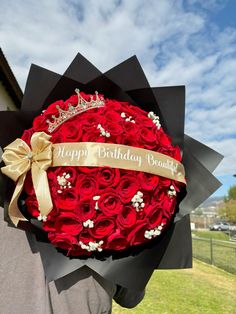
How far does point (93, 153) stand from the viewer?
99cm

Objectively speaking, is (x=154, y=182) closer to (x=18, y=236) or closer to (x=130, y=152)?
(x=130, y=152)

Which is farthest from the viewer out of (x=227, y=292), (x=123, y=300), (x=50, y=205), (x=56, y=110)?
(x=227, y=292)

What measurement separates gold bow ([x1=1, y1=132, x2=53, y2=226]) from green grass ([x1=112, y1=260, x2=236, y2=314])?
15.9 ft

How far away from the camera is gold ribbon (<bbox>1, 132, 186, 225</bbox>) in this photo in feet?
3.23

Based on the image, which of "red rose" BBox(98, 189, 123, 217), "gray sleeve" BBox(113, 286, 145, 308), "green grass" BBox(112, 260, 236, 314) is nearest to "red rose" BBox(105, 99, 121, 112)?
"red rose" BBox(98, 189, 123, 217)

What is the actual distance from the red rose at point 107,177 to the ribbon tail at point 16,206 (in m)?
0.22

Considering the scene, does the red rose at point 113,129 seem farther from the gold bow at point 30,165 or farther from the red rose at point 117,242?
the red rose at point 117,242

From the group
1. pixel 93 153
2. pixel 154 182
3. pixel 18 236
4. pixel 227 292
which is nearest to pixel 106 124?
pixel 93 153

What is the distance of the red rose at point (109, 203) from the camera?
963mm

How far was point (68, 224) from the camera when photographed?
3.25 ft

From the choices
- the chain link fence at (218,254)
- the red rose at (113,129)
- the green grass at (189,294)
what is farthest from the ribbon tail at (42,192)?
the chain link fence at (218,254)

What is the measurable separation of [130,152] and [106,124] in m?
0.11

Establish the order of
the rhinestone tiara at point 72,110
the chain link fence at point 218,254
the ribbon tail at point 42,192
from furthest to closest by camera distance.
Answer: the chain link fence at point 218,254 → the rhinestone tiara at point 72,110 → the ribbon tail at point 42,192

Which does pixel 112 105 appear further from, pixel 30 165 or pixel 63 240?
pixel 63 240
